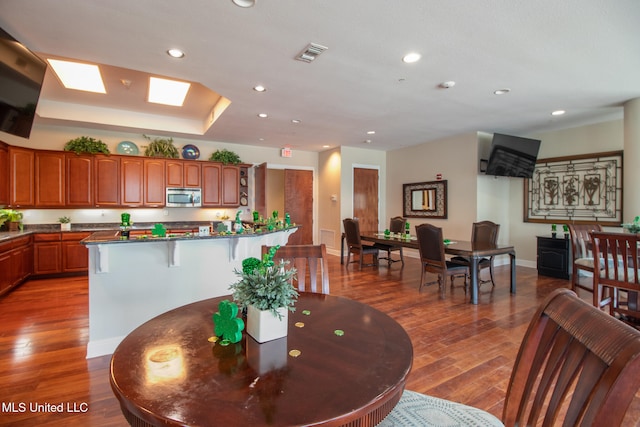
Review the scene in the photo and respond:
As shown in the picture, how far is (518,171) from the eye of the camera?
571 centimetres

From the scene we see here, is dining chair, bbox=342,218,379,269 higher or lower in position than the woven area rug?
higher

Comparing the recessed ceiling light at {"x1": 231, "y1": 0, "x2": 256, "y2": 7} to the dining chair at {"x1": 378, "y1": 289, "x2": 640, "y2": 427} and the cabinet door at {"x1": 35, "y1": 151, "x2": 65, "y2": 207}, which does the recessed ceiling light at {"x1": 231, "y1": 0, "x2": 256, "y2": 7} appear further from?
the cabinet door at {"x1": 35, "y1": 151, "x2": 65, "y2": 207}

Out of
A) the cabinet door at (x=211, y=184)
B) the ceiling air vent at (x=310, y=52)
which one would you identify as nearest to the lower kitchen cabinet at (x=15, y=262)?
the cabinet door at (x=211, y=184)

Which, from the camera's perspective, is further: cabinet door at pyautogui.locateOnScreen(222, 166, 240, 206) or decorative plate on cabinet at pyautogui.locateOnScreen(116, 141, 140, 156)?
cabinet door at pyautogui.locateOnScreen(222, 166, 240, 206)

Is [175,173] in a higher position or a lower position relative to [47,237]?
higher

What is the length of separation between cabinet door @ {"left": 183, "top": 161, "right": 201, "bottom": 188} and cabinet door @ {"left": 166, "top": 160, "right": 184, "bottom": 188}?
0.24 feet

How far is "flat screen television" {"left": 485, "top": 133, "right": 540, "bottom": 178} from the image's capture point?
17.8ft

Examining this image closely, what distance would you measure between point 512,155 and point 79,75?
22.6 feet

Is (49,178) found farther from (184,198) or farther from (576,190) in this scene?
(576,190)

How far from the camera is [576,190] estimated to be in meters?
5.41

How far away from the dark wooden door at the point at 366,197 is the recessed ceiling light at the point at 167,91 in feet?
13.5

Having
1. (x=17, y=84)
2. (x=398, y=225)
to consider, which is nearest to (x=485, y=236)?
(x=398, y=225)

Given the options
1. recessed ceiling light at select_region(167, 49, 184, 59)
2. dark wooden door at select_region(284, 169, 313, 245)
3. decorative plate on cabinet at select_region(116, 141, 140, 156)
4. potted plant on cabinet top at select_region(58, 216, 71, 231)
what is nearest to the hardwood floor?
potted plant on cabinet top at select_region(58, 216, 71, 231)

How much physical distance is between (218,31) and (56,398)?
287cm
